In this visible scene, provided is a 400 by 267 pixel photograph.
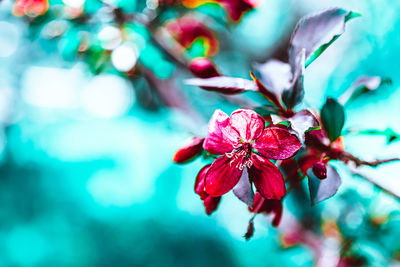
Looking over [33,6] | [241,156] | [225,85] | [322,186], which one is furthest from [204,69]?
[33,6]

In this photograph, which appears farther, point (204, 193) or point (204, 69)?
point (204, 69)

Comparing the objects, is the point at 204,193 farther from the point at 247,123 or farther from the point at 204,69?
the point at 204,69

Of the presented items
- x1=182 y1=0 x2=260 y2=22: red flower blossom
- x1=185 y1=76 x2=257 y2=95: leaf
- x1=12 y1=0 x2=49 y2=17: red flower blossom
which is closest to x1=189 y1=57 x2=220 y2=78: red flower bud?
x1=185 y1=76 x2=257 y2=95: leaf

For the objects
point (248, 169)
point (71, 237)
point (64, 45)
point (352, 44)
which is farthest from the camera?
point (71, 237)

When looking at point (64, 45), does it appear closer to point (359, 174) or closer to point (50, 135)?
point (359, 174)

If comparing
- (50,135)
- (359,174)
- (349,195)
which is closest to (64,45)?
(359,174)

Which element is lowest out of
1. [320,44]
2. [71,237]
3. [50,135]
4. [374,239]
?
[71,237]

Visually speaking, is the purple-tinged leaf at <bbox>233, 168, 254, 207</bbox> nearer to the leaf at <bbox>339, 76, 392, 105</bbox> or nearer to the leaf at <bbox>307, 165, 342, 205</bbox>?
the leaf at <bbox>307, 165, 342, 205</bbox>
